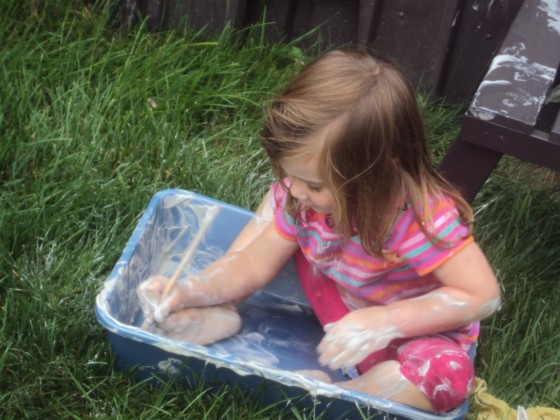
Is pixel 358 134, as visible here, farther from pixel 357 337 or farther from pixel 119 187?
pixel 119 187

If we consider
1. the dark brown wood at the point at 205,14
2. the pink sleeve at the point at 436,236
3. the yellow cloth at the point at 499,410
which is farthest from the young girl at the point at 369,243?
the dark brown wood at the point at 205,14

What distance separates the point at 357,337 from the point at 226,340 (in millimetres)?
420

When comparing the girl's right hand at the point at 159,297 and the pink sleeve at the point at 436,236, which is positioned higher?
the pink sleeve at the point at 436,236

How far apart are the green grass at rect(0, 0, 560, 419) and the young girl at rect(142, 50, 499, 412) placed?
19 cm

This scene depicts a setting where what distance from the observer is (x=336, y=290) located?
200 centimetres

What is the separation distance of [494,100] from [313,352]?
66cm

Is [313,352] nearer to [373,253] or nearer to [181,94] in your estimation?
[373,253]

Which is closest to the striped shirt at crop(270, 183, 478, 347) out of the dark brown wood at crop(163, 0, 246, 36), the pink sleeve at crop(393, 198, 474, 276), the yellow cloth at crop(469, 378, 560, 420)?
the pink sleeve at crop(393, 198, 474, 276)

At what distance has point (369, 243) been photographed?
178 centimetres

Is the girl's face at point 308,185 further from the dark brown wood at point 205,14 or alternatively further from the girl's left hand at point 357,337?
the dark brown wood at point 205,14

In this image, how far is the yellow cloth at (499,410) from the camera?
1.83 m

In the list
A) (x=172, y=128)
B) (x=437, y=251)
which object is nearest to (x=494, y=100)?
(x=437, y=251)

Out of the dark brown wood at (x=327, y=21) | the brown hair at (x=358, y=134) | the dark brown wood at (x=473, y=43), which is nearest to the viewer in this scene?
the brown hair at (x=358, y=134)

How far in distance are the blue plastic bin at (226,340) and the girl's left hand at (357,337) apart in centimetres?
11
